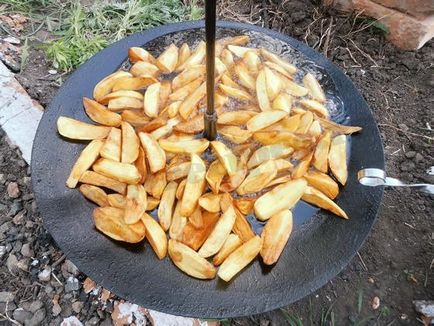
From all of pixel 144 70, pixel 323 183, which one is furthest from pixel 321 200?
pixel 144 70

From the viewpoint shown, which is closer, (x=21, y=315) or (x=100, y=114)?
(x=100, y=114)

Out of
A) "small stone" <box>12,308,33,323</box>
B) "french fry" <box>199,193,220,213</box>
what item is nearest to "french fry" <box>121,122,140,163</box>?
"french fry" <box>199,193,220,213</box>

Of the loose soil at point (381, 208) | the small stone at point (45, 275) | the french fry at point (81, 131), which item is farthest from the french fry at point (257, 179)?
the small stone at point (45, 275)

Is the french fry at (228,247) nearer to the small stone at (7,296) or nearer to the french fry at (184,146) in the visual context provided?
the french fry at (184,146)

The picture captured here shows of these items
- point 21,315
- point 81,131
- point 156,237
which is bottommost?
point 21,315

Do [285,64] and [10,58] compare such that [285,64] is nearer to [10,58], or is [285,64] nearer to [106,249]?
[106,249]

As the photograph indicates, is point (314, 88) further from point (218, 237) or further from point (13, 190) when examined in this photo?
point (13, 190)
